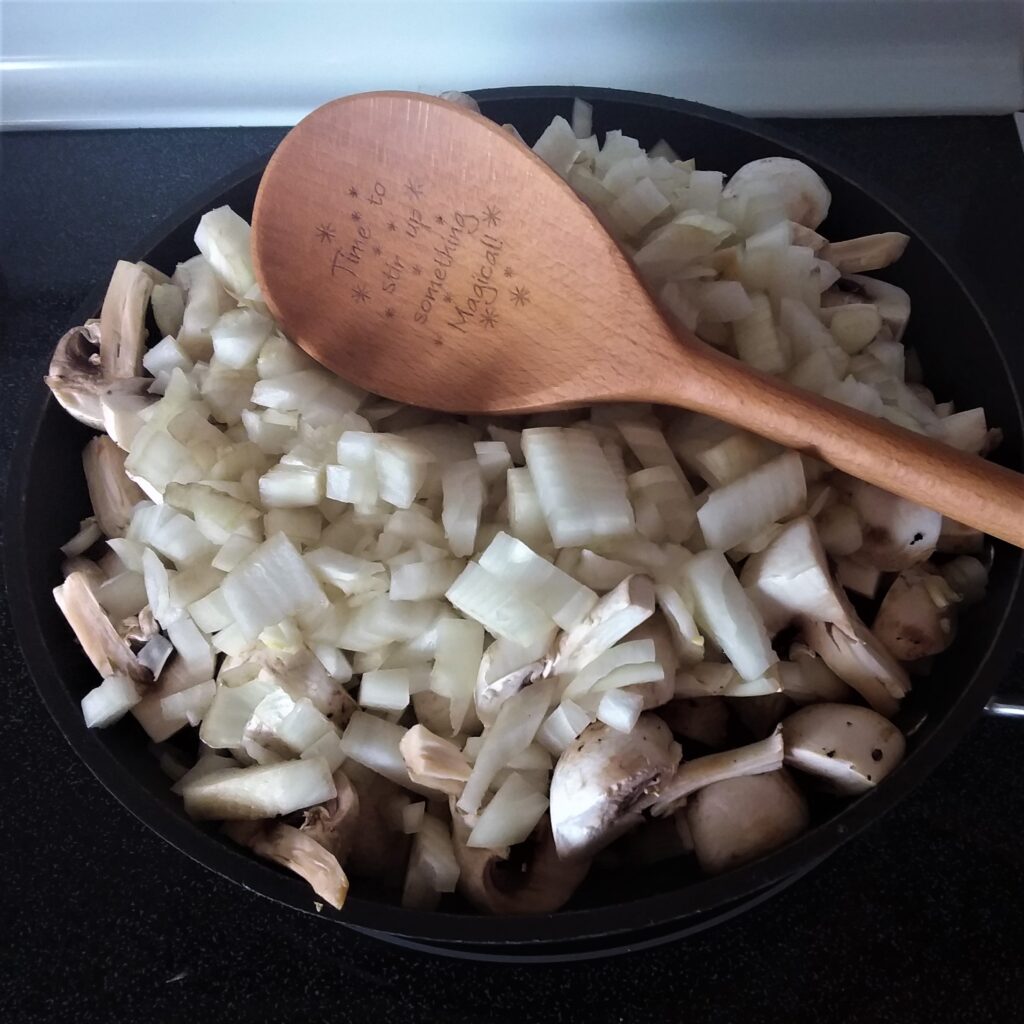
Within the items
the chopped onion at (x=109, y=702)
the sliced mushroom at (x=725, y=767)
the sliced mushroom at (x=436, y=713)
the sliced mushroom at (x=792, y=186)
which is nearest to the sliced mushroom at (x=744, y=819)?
the sliced mushroom at (x=725, y=767)

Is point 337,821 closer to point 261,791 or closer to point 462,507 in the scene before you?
point 261,791

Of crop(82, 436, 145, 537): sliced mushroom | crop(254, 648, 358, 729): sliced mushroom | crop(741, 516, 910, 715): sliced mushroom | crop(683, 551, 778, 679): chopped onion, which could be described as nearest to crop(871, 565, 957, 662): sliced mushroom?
crop(741, 516, 910, 715): sliced mushroom

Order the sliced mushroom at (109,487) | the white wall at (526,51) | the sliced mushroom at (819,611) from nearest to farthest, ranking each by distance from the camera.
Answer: the sliced mushroom at (819,611) < the sliced mushroom at (109,487) < the white wall at (526,51)

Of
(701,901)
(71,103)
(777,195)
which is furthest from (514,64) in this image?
(701,901)

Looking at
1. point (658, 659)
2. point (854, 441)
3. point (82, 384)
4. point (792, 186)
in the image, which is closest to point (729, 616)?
point (658, 659)

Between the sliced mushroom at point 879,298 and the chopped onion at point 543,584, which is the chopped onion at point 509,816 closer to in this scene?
the chopped onion at point 543,584

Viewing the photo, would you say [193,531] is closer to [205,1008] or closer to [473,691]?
[473,691]

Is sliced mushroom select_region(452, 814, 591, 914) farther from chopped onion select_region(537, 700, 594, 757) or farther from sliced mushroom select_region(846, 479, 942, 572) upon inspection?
sliced mushroom select_region(846, 479, 942, 572)
